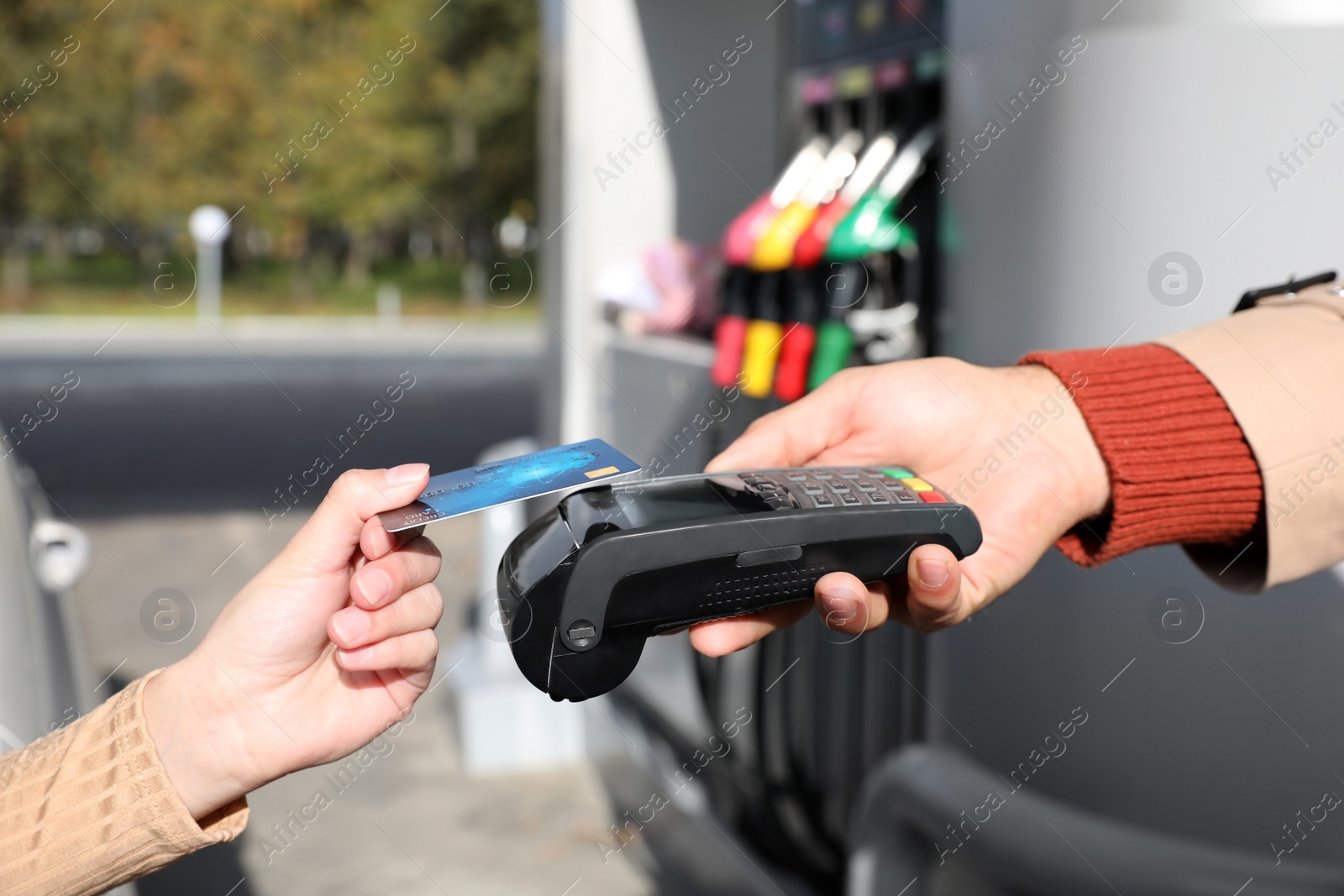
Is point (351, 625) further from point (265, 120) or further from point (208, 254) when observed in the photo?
point (208, 254)

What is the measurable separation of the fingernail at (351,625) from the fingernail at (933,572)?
587 mm

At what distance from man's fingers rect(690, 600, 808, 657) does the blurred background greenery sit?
1864 cm

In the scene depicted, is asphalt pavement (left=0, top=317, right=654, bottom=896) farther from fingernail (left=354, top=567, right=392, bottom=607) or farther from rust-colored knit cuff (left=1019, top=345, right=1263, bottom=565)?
rust-colored knit cuff (left=1019, top=345, right=1263, bottom=565)

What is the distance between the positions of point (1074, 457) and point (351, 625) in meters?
0.94

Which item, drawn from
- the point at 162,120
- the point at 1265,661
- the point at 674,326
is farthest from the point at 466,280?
the point at 1265,661

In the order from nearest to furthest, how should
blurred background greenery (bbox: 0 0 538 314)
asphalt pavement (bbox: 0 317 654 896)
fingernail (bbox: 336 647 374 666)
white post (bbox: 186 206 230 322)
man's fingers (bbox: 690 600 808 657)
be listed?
fingernail (bbox: 336 647 374 666) → man's fingers (bbox: 690 600 808 657) → asphalt pavement (bbox: 0 317 654 896) → white post (bbox: 186 206 230 322) → blurred background greenery (bbox: 0 0 538 314)

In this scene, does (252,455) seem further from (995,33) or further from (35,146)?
(35,146)

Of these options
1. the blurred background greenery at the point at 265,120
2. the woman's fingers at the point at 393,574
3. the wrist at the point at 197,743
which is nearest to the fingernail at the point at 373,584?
the woman's fingers at the point at 393,574

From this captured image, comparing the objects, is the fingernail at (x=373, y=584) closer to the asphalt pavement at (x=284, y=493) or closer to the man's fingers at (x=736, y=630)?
the man's fingers at (x=736, y=630)

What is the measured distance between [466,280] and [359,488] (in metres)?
→ 25.7

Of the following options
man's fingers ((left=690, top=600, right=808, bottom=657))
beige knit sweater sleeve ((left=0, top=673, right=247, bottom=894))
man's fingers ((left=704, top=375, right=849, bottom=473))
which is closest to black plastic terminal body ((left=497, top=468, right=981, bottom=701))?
man's fingers ((left=690, top=600, right=808, bottom=657))

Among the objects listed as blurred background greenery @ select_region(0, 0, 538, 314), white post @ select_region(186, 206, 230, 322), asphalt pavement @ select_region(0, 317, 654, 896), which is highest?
blurred background greenery @ select_region(0, 0, 538, 314)

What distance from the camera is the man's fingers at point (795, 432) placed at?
1.55 m

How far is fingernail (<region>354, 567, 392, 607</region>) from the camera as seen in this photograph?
3.88ft
